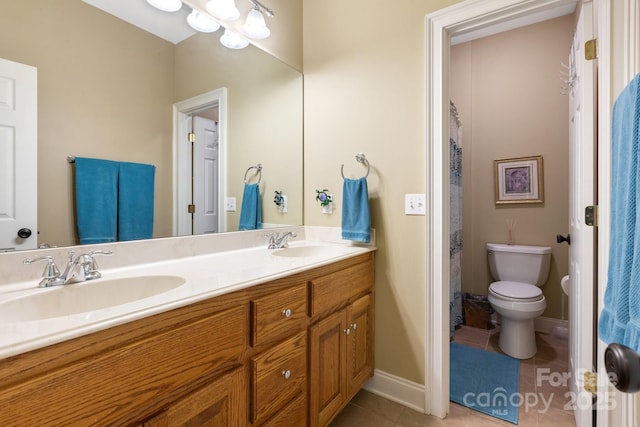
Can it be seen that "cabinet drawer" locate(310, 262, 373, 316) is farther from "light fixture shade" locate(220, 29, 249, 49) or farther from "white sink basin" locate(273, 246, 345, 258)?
"light fixture shade" locate(220, 29, 249, 49)

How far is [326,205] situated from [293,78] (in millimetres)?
897

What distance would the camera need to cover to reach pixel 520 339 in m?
2.13

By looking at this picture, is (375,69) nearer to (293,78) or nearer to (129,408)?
(293,78)

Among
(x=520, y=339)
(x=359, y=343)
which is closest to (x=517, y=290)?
(x=520, y=339)

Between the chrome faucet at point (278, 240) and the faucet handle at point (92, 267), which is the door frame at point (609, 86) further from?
the faucet handle at point (92, 267)

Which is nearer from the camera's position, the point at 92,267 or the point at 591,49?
the point at 92,267

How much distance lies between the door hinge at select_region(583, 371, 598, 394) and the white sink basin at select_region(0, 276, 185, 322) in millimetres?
1727

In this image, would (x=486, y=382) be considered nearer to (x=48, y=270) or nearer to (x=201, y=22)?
(x=48, y=270)

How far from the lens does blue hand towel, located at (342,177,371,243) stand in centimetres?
168

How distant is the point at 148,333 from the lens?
70 centimetres

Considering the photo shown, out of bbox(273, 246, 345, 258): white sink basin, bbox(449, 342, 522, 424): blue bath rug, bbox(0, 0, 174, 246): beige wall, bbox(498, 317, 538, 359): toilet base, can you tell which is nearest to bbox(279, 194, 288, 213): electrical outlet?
bbox(273, 246, 345, 258): white sink basin

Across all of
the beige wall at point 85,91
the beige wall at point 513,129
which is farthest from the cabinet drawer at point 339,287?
the beige wall at point 513,129

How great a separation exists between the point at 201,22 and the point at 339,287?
4.73ft

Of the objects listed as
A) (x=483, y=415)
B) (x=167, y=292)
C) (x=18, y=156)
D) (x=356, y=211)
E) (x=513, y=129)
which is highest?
(x=513, y=129)
